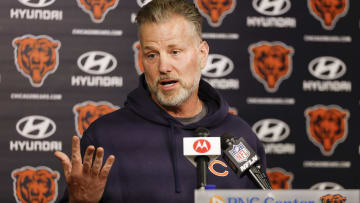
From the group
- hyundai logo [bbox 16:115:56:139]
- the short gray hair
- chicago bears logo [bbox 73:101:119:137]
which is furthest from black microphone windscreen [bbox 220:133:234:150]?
hyundai logo [bbox 16:115:56:139]

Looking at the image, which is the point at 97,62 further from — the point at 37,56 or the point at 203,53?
the point at 203,53

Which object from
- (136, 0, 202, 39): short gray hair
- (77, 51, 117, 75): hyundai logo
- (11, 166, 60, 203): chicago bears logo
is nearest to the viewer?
(136, 0, 202, 39): short gray hair

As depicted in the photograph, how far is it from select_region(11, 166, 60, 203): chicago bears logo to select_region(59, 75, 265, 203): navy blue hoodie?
4.20 ft

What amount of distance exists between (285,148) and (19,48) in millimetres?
1780

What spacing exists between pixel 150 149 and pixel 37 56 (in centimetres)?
162

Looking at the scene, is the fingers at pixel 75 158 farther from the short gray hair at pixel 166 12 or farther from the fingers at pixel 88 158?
the short gray hair at pixel 166 12

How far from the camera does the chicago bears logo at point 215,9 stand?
3.34m

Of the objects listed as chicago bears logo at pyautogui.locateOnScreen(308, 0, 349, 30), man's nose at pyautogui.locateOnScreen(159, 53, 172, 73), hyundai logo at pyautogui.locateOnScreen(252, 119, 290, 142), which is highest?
chicago bears logo at pyautogui.locateOnScreen(308, 0, 349, 30)

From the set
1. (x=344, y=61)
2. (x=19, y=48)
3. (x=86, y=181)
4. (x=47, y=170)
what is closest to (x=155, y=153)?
(x=86, y=181)

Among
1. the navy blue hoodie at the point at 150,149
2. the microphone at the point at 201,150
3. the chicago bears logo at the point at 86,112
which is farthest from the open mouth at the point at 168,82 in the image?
the chicago bears logo at the point at 86,112

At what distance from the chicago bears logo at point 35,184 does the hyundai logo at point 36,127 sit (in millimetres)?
199

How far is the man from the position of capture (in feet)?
5.89

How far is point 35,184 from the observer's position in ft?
10.1

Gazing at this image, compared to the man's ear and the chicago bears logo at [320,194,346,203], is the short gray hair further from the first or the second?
the chicago bears logo at [320,194,346,203]
